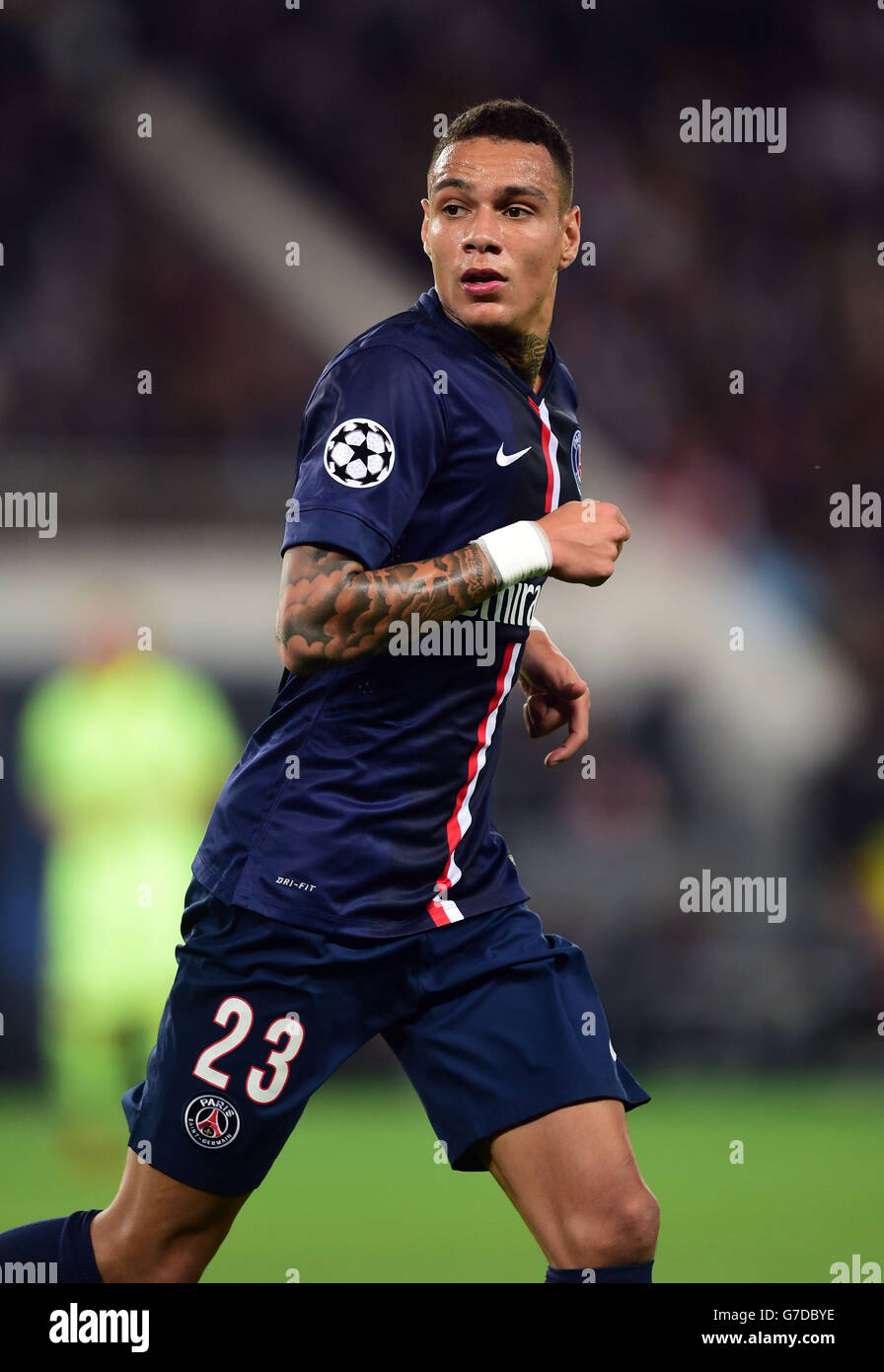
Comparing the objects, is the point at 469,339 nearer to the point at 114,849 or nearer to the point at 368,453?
the point at 368,453

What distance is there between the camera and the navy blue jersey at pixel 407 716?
2693 mm

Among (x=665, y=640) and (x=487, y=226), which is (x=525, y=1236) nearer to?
(x=487, y=226)

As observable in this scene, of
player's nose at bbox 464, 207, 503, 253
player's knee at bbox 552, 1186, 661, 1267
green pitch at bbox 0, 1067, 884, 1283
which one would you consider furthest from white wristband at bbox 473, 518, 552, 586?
green pitch at bbox 0, 1067, 884, 1283

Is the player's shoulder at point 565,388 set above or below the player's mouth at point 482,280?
below

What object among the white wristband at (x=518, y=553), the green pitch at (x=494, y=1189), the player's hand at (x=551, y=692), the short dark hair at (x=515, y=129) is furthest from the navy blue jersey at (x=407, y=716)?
the green pitch at (x=494, y=1189)

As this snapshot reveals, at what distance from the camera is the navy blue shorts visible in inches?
106

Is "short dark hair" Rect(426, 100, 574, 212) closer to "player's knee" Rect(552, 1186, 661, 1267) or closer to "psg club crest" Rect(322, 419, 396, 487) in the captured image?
"psg club crest" Rect(322, 419, 396, 487)

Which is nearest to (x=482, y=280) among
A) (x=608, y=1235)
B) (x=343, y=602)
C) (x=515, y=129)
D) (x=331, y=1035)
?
(x=515, y=129)

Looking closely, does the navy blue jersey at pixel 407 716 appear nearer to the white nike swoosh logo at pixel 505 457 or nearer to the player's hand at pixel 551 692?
the white nike swoosh logo at pixel 505 457

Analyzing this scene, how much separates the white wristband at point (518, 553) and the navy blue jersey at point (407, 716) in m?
0.13

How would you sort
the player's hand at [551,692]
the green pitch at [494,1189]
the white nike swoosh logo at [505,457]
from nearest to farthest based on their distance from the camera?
the white nike swoosh logo at [505,457] < the player's hand at [551,692] < the green pitch at [494,1189]

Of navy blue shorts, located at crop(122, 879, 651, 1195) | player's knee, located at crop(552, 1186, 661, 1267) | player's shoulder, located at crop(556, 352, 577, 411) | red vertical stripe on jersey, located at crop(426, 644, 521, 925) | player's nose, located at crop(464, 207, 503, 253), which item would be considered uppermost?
player's nose, located at crop(464, 207, 503, 253)

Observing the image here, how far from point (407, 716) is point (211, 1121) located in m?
0.72
